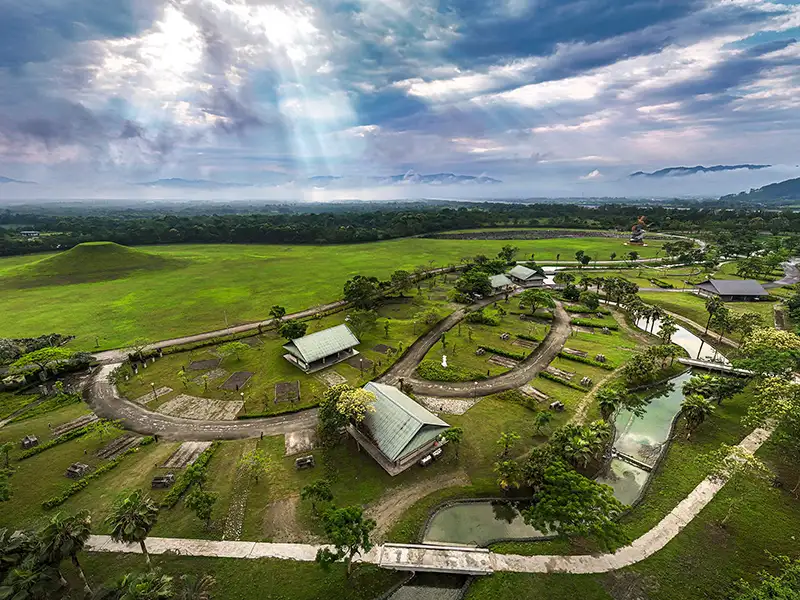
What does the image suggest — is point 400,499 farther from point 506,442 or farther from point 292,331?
point 292,331

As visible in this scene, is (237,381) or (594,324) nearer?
(237,381)

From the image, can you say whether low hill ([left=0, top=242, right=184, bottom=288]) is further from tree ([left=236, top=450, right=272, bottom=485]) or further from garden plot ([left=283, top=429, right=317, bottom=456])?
tree ([left=236, top=450, right=272, bottom=485])

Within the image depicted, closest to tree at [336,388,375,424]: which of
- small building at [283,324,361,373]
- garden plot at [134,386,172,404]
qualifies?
small building at [283,324,361,373]

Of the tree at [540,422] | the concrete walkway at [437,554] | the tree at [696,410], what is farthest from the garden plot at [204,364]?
the tree at [696,410]

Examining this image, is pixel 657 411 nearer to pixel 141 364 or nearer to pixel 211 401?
pixel 211 401

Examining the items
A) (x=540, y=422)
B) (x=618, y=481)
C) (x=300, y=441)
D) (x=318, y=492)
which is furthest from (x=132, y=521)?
(x=618, y=481)
